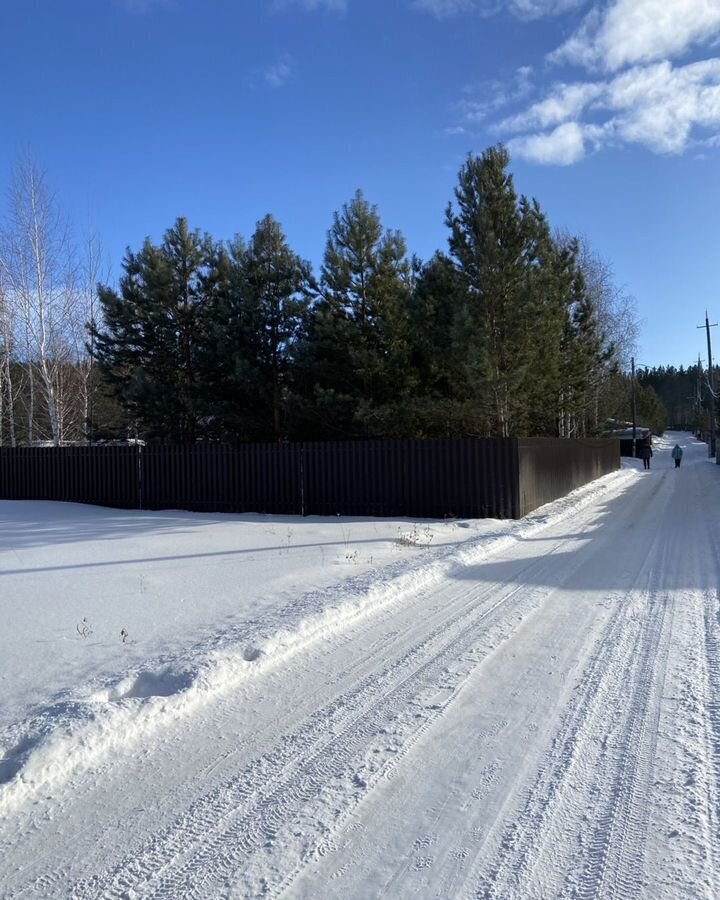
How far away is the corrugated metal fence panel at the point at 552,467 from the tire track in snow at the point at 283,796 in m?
10.1

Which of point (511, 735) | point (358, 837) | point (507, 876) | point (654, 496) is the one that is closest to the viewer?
point (507, 876)

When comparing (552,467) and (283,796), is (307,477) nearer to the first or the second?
(552,467)

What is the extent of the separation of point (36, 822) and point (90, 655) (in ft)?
7.56

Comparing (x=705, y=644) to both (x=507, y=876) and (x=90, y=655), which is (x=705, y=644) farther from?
(x=90, y=655)

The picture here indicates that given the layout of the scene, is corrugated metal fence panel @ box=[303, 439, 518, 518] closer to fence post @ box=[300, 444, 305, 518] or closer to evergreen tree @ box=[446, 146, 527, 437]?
fence post @ box=[300, 444, 305, 518]

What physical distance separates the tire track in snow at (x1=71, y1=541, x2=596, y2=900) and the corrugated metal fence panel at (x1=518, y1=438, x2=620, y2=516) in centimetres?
1010

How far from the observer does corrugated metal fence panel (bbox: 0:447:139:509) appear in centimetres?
1723

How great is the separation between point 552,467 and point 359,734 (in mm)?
15628

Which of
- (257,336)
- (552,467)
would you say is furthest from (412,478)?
(257,336)

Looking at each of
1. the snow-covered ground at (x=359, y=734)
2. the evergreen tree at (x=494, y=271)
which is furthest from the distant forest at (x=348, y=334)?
the snow-covered ground at (x=359, y=734)

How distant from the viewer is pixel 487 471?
14352 millimetres

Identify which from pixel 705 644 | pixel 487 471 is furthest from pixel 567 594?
pixel 487 471

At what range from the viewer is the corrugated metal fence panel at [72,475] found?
17234 mm

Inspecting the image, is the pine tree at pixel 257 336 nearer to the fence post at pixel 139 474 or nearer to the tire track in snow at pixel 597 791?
the fence post at pixel 139 474
